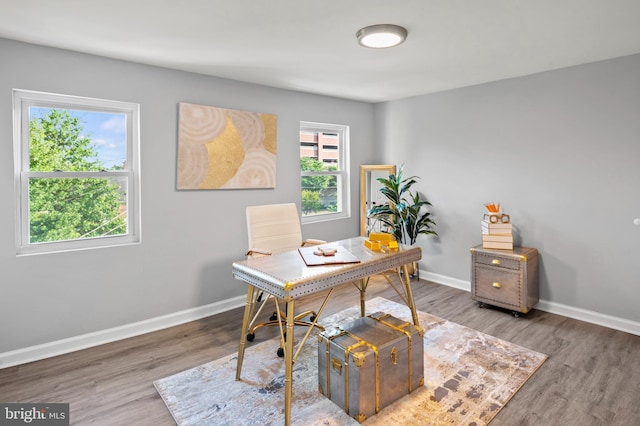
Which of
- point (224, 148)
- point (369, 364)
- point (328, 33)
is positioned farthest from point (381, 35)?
point (369, 364)

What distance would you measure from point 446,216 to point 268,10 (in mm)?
3205

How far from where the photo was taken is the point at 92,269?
289cm

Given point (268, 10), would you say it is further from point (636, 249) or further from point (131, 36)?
point (636, 249)

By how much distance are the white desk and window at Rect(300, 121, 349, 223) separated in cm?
190

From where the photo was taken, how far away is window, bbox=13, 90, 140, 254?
2.66 metres

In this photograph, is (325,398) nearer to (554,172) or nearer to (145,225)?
(145,225)

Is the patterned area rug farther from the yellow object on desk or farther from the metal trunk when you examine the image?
the yellow object on desk

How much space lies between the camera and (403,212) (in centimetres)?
439

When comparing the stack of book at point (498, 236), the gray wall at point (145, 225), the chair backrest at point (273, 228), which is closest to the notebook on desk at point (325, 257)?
the chair backrest at point (273, 228)

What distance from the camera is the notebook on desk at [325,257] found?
2289 mm

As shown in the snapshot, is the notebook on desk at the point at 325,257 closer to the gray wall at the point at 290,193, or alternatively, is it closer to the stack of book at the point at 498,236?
the gray wall at the point at 290,193

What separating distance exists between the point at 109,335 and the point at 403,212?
3.33 metres

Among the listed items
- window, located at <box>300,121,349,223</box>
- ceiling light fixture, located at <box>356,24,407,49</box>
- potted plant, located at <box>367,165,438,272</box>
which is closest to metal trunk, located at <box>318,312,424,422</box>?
ceiling light fixture, located at <box>356,24,407,49</box>
